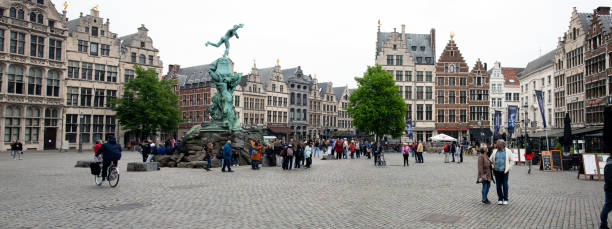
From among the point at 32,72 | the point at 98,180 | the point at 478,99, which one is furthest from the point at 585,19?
the point at 32,72

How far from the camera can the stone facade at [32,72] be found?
1652 inches

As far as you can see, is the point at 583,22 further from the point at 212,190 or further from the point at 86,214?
the point at 86,214

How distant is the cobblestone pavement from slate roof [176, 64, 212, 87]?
186 ft

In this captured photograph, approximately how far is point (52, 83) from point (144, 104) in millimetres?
9206

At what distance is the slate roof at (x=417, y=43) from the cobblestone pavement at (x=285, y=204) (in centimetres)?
5174

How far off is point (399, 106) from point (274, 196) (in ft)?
139

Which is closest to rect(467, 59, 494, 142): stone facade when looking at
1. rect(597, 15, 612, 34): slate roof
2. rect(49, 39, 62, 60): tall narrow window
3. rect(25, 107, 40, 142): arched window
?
rect(597, 15, 612, 34): slate roof

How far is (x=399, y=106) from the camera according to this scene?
172 feet

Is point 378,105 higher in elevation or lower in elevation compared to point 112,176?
higher

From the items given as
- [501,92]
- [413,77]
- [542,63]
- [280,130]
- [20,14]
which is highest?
[20,14]

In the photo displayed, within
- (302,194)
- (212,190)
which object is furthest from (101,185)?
(302,194)

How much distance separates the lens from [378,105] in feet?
171

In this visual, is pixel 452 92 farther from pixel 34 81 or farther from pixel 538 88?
pixel 34 81

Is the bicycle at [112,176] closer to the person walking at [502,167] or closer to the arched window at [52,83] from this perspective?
the person walking at [502,167]
